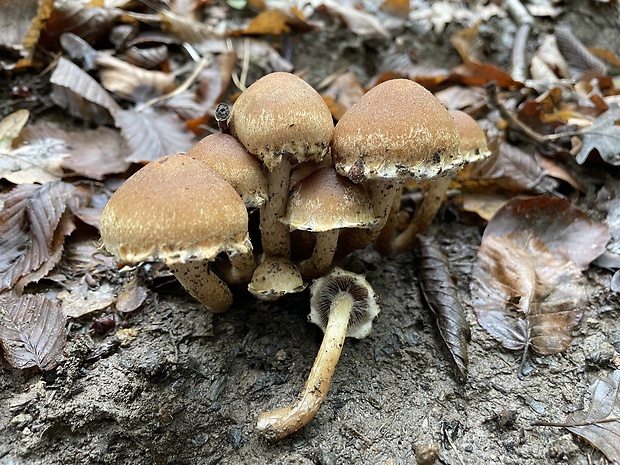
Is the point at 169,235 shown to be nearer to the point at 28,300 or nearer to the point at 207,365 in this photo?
the point at 207,365

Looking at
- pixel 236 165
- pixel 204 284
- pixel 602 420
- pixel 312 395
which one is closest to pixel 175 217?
pixel 236 165

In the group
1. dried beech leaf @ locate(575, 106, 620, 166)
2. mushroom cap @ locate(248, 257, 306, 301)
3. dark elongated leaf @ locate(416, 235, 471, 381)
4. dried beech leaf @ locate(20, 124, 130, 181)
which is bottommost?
dried beech leaf @ locate(20, 124, 130, 181)

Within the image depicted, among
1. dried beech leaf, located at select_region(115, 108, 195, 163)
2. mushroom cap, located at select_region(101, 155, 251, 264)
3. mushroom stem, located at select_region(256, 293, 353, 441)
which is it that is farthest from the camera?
dried beech leaf, located at select_region(115, 108, 195, 163)

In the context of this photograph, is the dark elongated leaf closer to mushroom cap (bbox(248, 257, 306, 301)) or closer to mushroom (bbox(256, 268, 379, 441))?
mushroom (bbox(256, 268, 379, 441))

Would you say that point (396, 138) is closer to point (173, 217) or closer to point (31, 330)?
point (173, 217)

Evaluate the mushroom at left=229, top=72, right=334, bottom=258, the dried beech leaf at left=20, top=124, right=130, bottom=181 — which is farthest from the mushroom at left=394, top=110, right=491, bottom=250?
the dried beech leaf at left=20, top=124, right=130, bottom=181

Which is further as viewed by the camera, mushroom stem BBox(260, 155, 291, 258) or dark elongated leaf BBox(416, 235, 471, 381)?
dark elongated leaf BBox(416, 235, 471, 381)

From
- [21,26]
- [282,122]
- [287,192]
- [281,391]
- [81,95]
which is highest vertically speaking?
[282,122]
